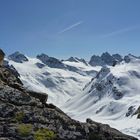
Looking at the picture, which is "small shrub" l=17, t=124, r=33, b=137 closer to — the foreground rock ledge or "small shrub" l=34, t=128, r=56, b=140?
the foreground rock ledge

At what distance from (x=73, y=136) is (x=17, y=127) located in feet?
6.33

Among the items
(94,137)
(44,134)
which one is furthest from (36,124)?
(94,137)

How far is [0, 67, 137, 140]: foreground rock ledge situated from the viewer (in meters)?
14.0

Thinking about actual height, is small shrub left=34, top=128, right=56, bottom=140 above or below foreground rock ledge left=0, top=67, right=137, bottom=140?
below

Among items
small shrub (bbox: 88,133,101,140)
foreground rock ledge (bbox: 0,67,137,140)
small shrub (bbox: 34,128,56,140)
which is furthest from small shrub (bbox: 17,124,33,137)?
small shrub (bbox: 88,133,101,140)

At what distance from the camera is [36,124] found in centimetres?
1438

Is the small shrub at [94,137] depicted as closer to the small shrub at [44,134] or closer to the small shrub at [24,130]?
the small shrub at [44,134]

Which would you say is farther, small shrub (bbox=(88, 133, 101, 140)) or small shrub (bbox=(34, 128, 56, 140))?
small shrub (bbox=(88, 133, 101, 140))

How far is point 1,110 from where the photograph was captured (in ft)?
47.0

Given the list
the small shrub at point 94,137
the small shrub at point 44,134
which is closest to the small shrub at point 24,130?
the small shrub at point 44,134

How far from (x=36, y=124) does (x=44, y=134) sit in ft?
1.70

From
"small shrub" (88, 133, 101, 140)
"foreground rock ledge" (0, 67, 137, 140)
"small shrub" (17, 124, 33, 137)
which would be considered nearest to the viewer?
"small shrub" (17, 124, 33, 137)

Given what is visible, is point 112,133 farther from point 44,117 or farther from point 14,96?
point 14,96

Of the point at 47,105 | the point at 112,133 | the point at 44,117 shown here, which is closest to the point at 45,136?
the point at 44,117
